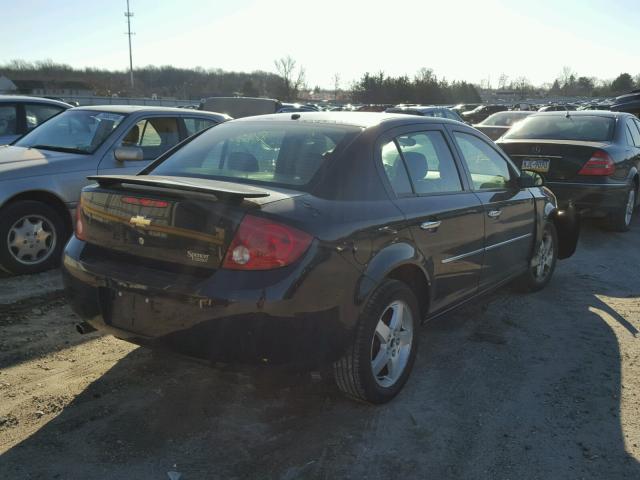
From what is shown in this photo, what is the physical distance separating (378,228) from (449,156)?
4.09 ft

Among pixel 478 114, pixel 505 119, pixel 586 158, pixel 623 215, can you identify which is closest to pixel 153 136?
pixel 586 158

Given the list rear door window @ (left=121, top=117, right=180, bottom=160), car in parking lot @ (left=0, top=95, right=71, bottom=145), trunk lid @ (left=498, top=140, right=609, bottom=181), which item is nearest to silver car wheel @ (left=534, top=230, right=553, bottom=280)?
trunk lid @ (left=498, top=140, right=609, bottom=181)

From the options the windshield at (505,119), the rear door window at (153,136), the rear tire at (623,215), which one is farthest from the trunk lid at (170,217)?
the windshield at (505,119)

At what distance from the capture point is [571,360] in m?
4.08

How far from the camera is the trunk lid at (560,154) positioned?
7.71 m

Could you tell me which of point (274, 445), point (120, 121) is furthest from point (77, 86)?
point (274, 445)

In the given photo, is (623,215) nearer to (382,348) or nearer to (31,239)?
(382,348)

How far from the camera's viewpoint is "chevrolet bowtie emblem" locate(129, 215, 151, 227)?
9.66ft

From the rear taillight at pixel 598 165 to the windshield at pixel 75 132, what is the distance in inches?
230

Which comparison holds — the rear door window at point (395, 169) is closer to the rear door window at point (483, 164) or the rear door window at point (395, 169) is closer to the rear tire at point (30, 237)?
the rear door window at point (483, 164)

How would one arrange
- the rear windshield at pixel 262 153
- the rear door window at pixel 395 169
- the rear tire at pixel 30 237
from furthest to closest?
the rear tire at pixel 30 237, the rear door window at pixel 395 169, the rear windshield at pixel 262 153

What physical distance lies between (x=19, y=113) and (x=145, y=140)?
2.48 meters

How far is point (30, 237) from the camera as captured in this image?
5.48 meters

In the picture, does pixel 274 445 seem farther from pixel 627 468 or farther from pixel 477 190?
pixel 477 190
